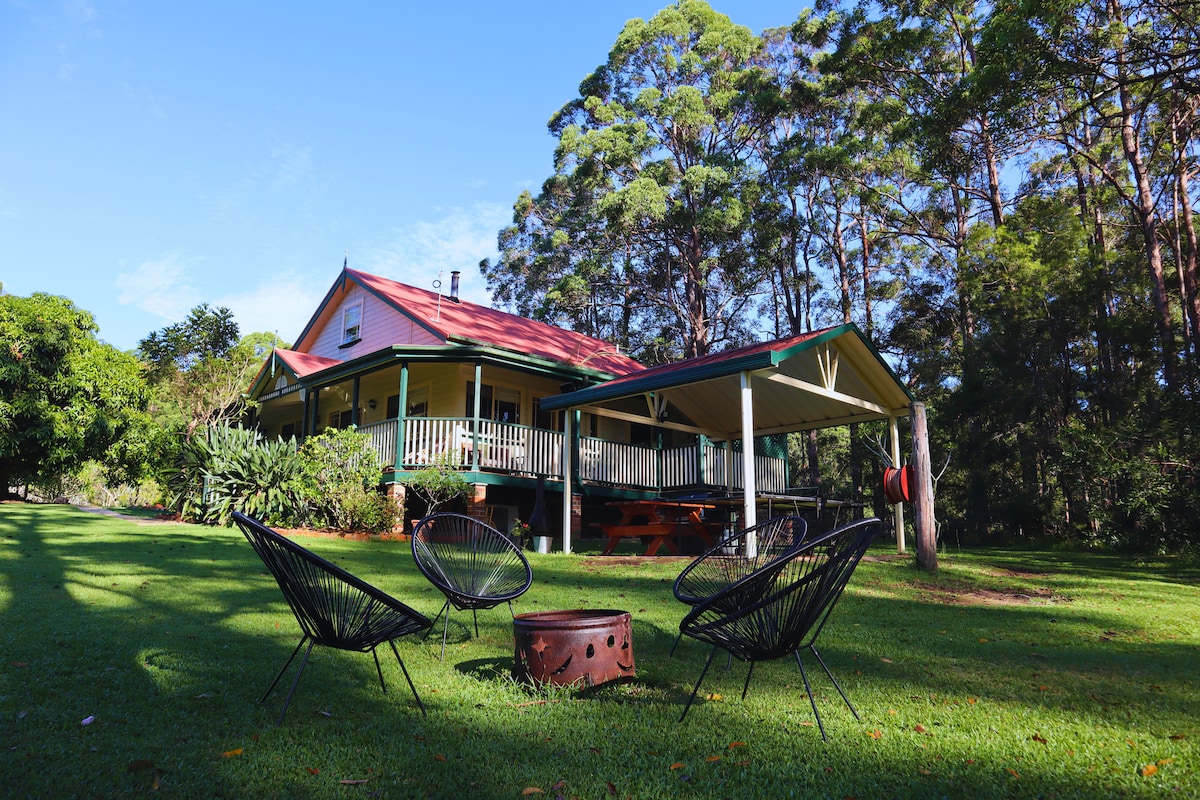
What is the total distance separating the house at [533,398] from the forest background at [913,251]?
3.30 m

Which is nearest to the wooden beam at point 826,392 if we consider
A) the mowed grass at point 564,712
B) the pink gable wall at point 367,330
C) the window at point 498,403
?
the mowed grass at point 564,712

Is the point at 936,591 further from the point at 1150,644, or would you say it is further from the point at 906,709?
the point at 906,709

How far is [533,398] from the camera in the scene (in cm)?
1900

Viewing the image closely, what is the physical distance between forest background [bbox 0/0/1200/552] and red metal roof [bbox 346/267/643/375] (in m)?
4.90

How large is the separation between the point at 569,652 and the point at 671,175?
2770 cm

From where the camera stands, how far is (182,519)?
1337 centimetres

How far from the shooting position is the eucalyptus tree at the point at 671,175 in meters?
28.2

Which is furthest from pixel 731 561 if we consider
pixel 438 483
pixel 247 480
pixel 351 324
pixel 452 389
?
pixel 351 324

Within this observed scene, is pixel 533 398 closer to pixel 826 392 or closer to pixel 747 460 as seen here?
pixel 826 392

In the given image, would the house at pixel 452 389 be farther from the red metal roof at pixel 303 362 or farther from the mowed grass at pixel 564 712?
the mowed grass at pixel 564 712

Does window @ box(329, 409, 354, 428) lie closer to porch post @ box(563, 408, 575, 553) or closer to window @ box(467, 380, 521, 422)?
window @ box(467, 380, 521, 422)

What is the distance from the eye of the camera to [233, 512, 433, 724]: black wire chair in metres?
3.20

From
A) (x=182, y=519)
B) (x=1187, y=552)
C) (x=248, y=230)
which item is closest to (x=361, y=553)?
(x=182, y=519)

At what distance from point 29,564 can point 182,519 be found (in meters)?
6.35
